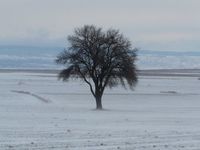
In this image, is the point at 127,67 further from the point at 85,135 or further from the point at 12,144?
the point at 12,144

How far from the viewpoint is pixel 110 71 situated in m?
52.1

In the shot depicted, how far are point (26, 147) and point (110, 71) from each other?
3511 cm

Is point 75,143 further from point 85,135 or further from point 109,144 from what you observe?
point 85,135

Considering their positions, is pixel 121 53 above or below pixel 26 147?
above

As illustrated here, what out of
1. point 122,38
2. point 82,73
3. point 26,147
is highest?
point 122,38

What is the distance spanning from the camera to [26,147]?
17.2m

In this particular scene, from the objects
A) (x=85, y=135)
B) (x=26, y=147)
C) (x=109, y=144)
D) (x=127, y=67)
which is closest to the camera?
(x=26, y=147)

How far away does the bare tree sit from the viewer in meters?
52.2

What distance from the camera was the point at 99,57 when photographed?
171 ft

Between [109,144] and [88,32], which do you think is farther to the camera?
[88,32]

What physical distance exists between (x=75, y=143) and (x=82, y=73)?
112 ft

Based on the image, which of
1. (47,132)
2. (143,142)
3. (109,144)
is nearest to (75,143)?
(109,144)

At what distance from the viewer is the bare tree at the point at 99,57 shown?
52156 mm

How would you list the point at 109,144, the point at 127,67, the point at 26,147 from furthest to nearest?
the point at 127,67
the point at 109,144
the point at 26,147
